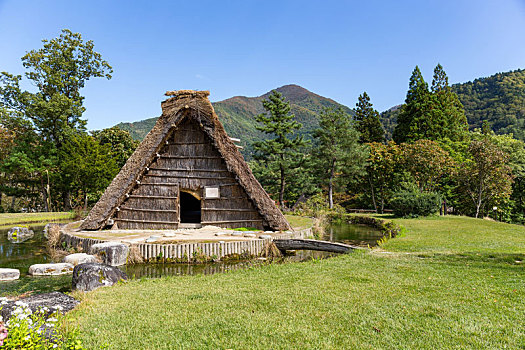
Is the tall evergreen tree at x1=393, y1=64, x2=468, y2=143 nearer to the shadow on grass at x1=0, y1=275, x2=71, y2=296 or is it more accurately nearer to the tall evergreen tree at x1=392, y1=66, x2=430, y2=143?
the tall evergreen tree at x1=392, y1=66, x2=430, y2=143

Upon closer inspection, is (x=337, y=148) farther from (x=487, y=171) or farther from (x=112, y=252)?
(x=112, y=252)

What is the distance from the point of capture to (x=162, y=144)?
46.2 ft

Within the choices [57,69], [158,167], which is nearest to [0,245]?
[158,167]

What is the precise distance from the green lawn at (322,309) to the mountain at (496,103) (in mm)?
49635

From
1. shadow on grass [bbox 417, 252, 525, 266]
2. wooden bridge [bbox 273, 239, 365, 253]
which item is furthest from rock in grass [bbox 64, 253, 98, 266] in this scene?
shadow on grass [bbox 417, 252, 525, 266]

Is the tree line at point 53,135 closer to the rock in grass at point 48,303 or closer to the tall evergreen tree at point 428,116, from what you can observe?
the rock in grass at point 48,303

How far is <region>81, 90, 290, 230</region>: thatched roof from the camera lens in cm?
1299

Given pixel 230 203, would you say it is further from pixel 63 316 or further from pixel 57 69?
pixel 57 69

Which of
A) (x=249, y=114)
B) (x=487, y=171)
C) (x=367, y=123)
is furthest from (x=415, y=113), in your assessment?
(x=249, y=114)

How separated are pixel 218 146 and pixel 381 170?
22.8 meters

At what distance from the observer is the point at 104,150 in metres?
28.6

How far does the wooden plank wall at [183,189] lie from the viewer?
13898 mm

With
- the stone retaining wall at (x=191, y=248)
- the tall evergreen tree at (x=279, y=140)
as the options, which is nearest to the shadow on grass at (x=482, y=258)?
the stone retaining wall at (x=191, y=248)

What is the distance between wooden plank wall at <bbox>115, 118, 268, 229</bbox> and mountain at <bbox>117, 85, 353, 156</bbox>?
168ft
